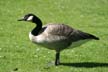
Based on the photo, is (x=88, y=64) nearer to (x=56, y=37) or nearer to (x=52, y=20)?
(x=56, y=37)

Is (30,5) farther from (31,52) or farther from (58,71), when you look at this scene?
(58,71)

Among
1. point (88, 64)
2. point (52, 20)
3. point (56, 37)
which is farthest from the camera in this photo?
point (52, 20)

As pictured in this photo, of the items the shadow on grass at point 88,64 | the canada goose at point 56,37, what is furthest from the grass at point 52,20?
the canada goose at point 56,37

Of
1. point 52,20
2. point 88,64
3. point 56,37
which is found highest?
point 52,20

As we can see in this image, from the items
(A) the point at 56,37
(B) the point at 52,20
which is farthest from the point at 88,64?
(B) the point at 52,20

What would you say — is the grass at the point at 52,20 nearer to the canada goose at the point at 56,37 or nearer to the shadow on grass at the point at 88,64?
the shadow on grass at the point at 88,64

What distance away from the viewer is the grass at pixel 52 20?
558 inches

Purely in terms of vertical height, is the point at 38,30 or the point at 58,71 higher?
the point at 38,30

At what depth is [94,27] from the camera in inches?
926

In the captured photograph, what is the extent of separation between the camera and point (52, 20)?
25.5m

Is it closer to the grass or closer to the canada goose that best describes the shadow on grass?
the grass

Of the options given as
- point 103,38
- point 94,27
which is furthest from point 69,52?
point 94,27

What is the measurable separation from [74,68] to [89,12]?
14.9 m

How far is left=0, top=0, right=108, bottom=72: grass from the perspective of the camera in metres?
14.2
